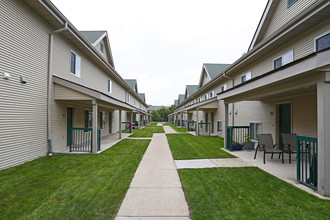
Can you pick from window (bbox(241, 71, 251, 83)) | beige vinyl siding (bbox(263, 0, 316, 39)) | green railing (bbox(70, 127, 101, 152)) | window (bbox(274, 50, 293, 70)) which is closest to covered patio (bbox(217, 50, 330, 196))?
window (bbox(274, 50, 293, 70))

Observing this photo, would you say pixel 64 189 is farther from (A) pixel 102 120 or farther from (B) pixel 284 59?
(A) pixel 102 120

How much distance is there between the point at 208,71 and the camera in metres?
18.9

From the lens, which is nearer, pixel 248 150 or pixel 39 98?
pixel 39 98

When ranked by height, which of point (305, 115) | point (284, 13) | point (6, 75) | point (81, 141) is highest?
point (284, 13)

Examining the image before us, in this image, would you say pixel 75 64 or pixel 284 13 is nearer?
pixel 284 13

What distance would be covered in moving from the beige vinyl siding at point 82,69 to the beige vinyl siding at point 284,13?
10.9 metres

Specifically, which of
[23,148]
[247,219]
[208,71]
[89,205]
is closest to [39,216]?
[89,205]

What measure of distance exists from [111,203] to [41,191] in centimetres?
182

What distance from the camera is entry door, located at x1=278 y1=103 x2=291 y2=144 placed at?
7491 millimetres

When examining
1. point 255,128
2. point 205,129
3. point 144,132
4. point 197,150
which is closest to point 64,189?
point 197,150

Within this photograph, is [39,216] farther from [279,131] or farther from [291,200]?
[279,131]

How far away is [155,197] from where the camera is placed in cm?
355

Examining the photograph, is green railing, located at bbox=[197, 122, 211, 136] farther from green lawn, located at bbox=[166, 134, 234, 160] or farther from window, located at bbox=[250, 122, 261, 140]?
window, located at bbox=[250, 122, 261, 140]

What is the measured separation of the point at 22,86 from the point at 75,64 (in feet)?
12.5
